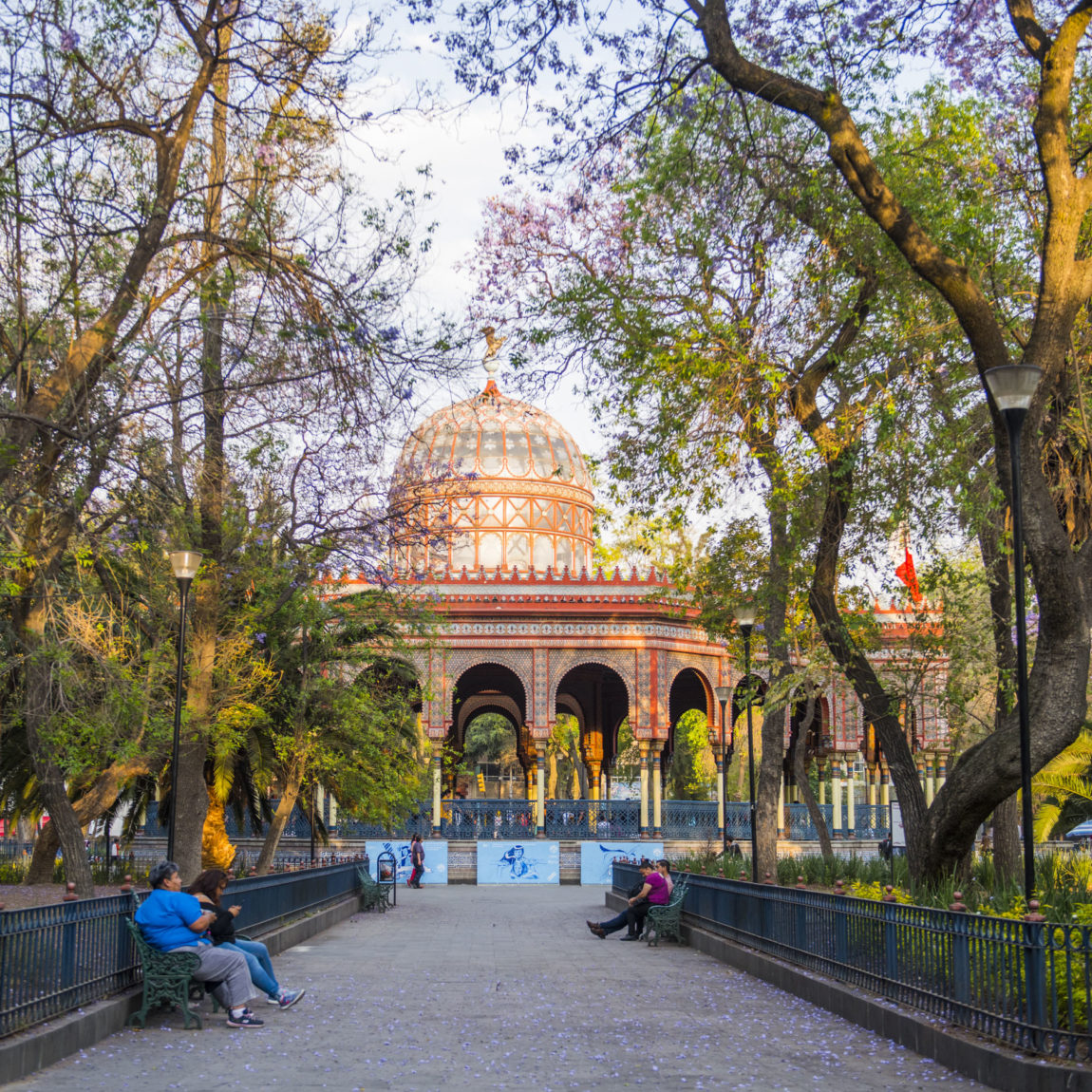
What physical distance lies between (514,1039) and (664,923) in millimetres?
7286

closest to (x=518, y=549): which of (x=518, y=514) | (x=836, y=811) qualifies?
(x=518, y=514)

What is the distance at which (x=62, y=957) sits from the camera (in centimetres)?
767

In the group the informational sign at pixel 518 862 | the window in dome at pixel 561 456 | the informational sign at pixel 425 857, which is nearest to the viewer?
the informational sign at pixel 425 857

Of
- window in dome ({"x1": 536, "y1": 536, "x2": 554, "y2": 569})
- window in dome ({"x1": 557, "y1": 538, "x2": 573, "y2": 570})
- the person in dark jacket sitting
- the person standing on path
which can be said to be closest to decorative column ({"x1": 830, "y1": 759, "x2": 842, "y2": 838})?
window in dome ({"x1": 557, "y1": 538, "x2": 573, "y2": 570})

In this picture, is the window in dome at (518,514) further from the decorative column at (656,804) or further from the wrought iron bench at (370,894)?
the wrought iron bench at (370,894)

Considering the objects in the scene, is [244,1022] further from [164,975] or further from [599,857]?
Result: [599,857]

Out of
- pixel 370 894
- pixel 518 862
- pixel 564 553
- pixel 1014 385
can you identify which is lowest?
pixel 518 862

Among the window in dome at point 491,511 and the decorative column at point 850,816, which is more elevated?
the window in dome at point 491,511

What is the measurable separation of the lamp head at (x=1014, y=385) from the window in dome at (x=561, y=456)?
3060 centimetres

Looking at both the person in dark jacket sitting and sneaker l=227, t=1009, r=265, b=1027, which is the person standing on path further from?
sneaker l=227, t=1009, r=265, b=1027

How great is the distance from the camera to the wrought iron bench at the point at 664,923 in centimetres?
1514

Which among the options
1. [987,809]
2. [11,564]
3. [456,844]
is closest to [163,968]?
[11,564]

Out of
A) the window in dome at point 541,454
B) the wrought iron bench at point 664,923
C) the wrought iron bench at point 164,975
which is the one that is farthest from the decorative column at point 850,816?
the wrought iron bench at point 164,975

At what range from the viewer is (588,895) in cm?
2562
